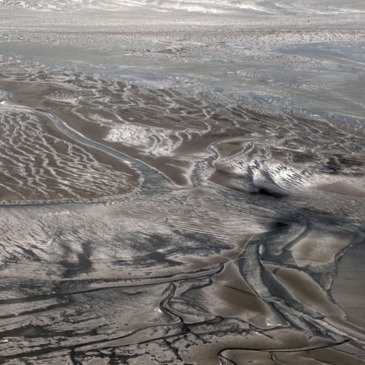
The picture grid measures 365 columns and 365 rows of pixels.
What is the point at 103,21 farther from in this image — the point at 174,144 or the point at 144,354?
the point at 144,354

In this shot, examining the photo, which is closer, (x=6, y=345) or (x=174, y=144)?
(x=6, y=345)

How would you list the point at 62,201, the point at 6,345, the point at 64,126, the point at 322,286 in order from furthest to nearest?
the point at 64,126
the point at 62,201
the point at 322,286
the point at 6,345

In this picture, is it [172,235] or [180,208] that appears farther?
[180,208]

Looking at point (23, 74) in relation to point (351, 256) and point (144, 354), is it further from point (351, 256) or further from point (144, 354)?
point (144, 354)

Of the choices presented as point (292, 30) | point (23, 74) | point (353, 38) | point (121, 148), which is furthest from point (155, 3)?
point (121, 148)

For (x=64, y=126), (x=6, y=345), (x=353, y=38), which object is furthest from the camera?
(x=353, y=38)

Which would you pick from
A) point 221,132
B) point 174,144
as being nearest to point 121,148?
point 174,144
